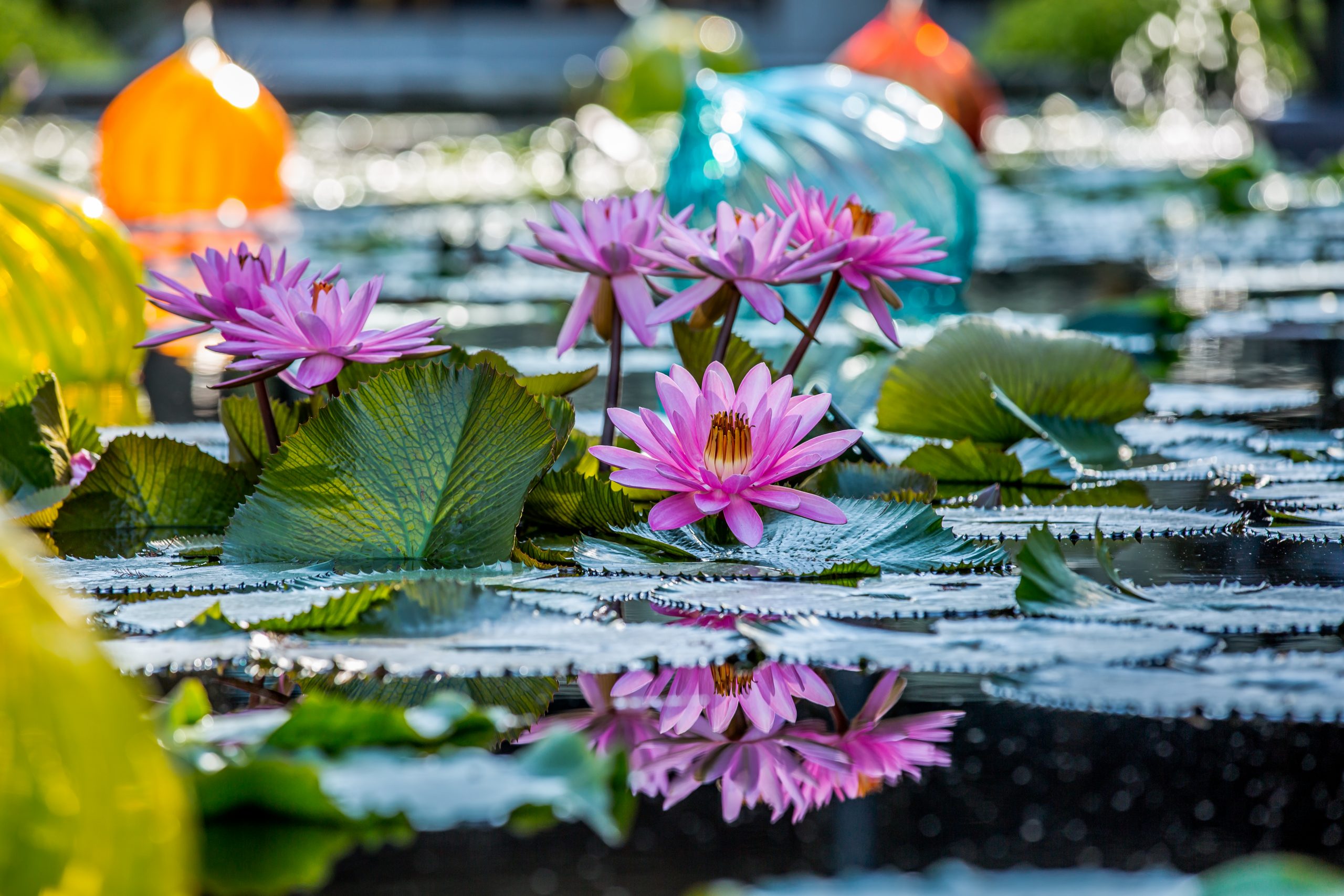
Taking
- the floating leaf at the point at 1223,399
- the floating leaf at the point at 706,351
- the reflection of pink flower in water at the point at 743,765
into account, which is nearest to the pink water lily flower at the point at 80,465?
the floating leaf at the point at 706,351

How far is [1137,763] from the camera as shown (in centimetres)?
88

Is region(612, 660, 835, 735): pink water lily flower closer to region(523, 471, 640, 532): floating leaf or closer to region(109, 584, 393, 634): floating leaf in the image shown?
region(109, 584, 393, 634): floating leaf

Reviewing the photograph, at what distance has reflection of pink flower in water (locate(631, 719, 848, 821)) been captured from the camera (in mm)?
839

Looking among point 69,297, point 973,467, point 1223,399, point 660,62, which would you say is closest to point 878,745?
point 973,467

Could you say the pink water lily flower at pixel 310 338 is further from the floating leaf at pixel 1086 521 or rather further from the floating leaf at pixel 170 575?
the floating leaf at pixel 1086 521

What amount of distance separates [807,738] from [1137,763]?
0.18 m

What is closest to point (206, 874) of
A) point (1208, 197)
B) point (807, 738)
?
point (807, 738)

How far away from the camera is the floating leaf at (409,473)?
1.22 m

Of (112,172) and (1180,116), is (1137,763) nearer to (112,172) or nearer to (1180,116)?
(112,172)

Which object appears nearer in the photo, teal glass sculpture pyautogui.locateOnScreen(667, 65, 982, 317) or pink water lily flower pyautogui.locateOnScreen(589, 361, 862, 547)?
pink water lily flower pyautogui.locateOnScreen(589, 361, 862, 547)

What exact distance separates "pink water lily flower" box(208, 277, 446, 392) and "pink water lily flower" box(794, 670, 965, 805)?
0.47m

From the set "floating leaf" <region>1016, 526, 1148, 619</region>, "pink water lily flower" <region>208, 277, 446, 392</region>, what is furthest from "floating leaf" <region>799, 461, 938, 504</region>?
"pink water lily flower" <region>208, 277, 446, 392</region>

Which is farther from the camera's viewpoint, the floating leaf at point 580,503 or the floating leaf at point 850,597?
the floating leaf at point 580,503

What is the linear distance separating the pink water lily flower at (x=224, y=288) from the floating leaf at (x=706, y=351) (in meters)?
0.31
